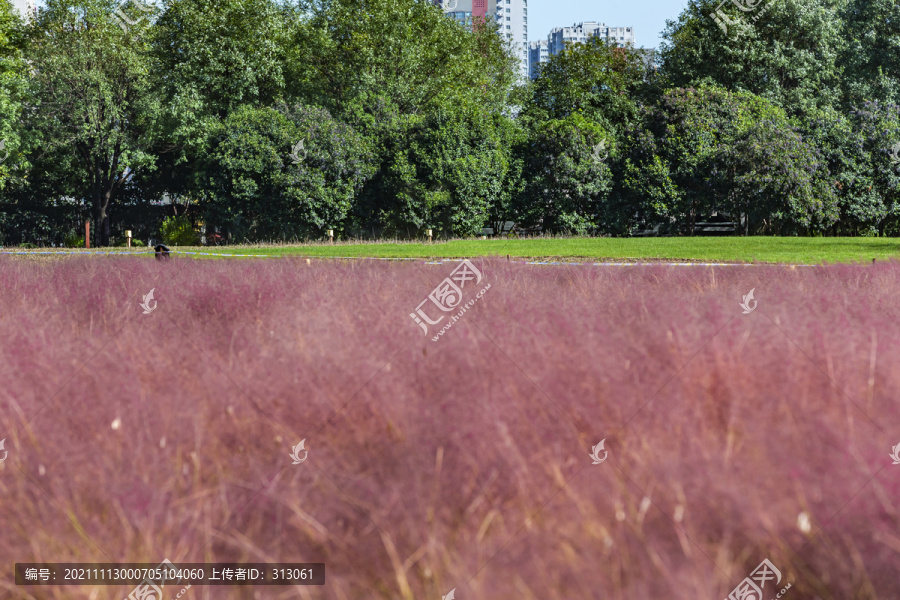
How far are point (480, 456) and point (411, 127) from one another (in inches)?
1091

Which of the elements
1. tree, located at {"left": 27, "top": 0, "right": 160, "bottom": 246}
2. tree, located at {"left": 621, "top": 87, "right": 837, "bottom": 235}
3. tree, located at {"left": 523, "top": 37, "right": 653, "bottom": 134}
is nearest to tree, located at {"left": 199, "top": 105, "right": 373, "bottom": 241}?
tree, located at {"left": 27, "top": 0, "right": 160, "bottom": 246}

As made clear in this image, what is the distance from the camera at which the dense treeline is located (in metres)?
27.7

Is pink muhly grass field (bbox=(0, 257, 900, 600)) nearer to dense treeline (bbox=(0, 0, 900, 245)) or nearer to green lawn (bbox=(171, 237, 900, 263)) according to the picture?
green lawn (bbox=(171, 237, 900, 263))

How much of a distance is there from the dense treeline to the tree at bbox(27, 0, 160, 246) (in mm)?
95

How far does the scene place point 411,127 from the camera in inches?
1143

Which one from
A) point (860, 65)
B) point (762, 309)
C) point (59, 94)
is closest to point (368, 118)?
point (59, 94)

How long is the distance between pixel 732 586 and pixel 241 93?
31713 mm

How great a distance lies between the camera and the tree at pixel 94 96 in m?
30.0

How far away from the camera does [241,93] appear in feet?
102

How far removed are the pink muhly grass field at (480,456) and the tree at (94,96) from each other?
29348 millimetres

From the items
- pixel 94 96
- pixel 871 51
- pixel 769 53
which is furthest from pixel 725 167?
pixel 94 96

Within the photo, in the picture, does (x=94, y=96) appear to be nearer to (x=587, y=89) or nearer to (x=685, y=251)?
(x=587, y=89)

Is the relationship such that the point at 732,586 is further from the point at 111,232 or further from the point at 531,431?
the point at 111,232

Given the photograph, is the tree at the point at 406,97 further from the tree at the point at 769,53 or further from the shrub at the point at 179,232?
the tree at the point at 769,53
